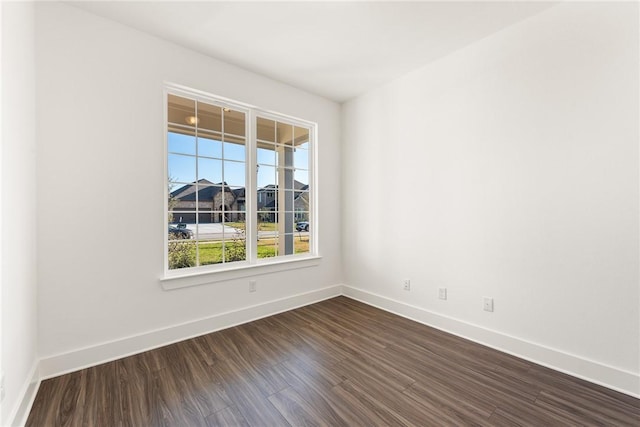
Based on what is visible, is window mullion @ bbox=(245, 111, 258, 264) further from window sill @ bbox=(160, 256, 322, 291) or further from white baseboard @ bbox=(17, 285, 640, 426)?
white baseboard @ bbox=(17, 285, 640, 426)

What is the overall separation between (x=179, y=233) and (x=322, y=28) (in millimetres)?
2252

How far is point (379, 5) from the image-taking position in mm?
2031

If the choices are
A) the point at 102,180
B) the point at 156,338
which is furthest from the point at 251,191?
the point at 156,338

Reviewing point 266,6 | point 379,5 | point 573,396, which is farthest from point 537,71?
point 573,396

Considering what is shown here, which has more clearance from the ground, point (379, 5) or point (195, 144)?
point (379, 5)

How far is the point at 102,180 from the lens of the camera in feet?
7.07

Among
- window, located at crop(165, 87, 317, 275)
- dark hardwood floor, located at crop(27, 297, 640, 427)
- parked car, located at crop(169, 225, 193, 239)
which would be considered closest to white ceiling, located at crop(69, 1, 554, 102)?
window, located at crop(165, 87, 317, 275)

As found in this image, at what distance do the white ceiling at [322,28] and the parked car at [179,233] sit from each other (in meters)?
1.71

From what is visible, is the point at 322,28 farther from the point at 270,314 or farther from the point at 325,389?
the point at 270,314

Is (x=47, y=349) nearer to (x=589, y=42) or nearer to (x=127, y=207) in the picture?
(x=127, y=207)

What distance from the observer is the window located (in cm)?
264

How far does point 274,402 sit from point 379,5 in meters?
2.84

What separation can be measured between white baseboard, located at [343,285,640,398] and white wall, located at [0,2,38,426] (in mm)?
3053

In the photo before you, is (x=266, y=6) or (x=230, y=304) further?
(x=230, y=304)
